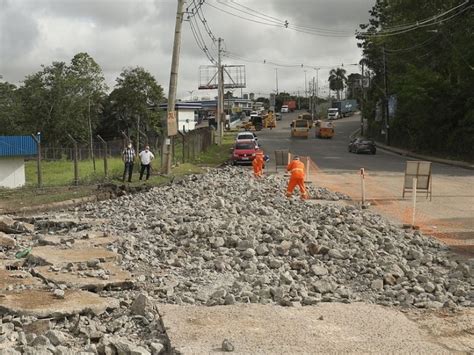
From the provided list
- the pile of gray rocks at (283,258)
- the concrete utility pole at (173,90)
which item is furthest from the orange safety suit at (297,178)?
the concrete utility pole at (173,90)

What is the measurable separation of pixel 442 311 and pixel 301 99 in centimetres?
18264

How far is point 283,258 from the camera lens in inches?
384

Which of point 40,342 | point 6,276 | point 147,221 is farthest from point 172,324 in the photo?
point 147,221

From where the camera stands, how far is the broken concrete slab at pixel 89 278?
27.5ft

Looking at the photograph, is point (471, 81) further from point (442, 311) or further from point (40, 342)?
point (40, 342)

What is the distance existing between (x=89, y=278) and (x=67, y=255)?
1.75 m

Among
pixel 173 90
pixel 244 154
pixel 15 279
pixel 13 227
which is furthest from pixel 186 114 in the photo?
pixel 15 279

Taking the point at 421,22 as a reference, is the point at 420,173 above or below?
below

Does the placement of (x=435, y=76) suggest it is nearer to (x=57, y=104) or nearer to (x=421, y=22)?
(x=421, y=22)

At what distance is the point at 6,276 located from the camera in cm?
901

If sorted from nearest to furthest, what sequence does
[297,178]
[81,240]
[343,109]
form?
[81,240]
[297,178]
[343,109]

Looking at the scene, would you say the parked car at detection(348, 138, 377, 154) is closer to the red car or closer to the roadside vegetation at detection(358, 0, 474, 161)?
the roadside vegetation at detection(358, 0, 474, 161)

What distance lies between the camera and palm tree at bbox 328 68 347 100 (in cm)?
16912

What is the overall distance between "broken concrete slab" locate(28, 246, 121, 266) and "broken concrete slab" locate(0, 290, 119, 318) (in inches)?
73.8
